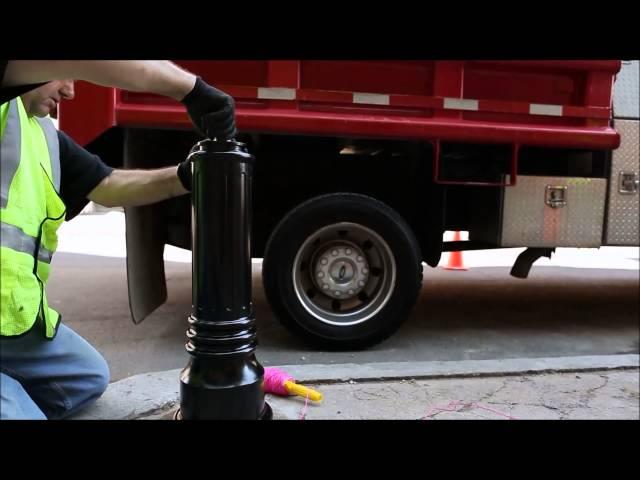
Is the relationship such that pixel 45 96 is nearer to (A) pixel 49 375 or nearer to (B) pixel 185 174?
(B) pixel 185 174

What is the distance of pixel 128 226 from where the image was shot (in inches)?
122

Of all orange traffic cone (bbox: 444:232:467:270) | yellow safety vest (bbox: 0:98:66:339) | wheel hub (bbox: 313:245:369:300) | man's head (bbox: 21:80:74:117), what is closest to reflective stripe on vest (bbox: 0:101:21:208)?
yellow safety vest (bbox: 0:98:66:339)

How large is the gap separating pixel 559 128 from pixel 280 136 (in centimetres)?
181

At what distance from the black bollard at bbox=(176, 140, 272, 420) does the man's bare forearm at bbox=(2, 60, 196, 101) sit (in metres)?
0.24

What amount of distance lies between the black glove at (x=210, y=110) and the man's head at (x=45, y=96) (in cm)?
38

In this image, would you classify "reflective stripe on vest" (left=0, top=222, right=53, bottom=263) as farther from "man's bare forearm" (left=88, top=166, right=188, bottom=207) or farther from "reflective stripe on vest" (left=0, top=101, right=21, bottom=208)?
"man's bare forearm" (left=88, top=166, right=188, bottom=207)

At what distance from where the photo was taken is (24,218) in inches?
63.1

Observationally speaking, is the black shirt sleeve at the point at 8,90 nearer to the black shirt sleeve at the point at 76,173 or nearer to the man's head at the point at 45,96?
the man's head at the point at 45,96

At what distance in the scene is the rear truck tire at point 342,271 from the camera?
3.19 m

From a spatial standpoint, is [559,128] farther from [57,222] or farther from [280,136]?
[57,222]

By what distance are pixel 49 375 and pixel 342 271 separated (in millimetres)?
1801
